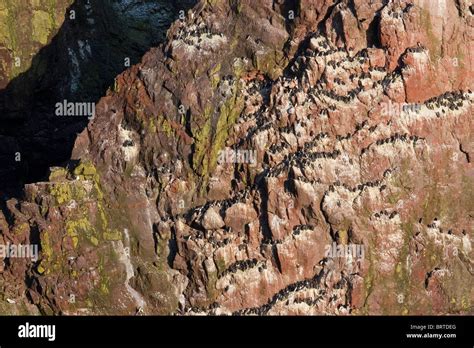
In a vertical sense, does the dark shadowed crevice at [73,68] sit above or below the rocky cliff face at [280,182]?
above

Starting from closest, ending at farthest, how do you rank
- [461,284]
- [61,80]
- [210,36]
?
[461,284] < [210,36] < [61,80]

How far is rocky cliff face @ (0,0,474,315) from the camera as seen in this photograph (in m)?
88.0

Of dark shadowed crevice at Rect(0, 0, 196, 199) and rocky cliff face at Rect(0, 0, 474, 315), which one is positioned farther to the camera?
dark shadowed crevice at Rect(0, 0, 196, 199)

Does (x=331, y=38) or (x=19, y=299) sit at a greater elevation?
(x=331, y=38)

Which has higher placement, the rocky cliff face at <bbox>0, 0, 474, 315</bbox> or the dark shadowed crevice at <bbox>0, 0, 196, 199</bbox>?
the dark shadowed crevice at <bbox>0, 0, 196, 199</bbox>

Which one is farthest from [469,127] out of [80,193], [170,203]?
[80,193]

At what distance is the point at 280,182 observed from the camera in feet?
290

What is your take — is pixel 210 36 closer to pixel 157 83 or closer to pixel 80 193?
pixel 157 83

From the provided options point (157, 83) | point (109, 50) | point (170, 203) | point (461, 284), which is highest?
point (109, 50)

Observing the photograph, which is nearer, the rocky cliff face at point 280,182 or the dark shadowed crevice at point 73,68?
the rocky cliff face at point 280,182

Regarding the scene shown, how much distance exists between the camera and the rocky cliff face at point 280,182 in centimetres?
8800

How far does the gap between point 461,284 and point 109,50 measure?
51035 millimetres

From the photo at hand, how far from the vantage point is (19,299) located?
92375mm

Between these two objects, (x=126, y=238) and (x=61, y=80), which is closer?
(x=126, y=238)
